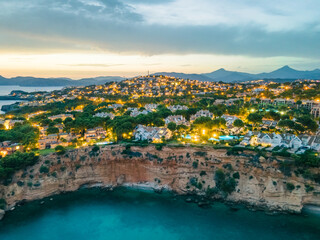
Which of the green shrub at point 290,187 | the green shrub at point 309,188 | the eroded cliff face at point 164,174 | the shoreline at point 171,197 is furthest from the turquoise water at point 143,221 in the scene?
the green shrub at point 290,187

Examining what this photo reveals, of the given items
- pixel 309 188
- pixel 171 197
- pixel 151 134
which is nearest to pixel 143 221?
pixel 171 197

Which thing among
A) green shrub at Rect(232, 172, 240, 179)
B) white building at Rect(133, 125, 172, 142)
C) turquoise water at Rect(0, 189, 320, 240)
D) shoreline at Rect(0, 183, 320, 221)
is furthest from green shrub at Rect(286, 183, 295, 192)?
white building at Rect(133, 125, 172, 142)

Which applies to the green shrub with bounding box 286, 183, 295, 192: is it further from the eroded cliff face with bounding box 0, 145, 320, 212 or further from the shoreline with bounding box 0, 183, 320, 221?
the shoreline with bounding box 0, 183, 320, 221

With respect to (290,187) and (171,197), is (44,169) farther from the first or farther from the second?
(290,187)

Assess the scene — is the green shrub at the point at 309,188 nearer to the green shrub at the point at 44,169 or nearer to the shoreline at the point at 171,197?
the shoreline at the point at 171,197

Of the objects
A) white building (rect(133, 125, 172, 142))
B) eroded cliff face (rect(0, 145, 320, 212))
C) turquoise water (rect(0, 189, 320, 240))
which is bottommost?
turquoise water (rect(0, 189, 320, 240))

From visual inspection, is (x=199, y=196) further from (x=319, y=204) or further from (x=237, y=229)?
(x=319, y=204)

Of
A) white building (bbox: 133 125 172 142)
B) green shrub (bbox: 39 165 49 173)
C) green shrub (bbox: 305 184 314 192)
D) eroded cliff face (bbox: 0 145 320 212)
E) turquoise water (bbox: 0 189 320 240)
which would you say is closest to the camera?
turquoise water (bbox: 0 189 320 240)
